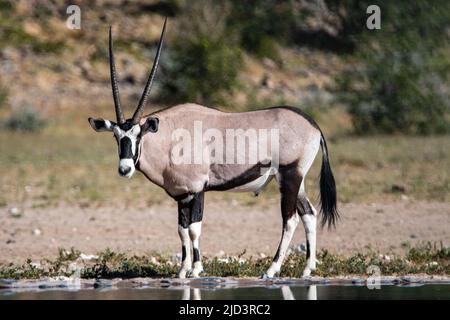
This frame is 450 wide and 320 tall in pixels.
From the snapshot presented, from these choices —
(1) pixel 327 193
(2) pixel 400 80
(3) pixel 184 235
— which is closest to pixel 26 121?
(2) pixel 400 80

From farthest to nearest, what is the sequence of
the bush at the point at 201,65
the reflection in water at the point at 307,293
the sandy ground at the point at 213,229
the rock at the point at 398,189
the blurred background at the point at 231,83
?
the bush at the point at 201,65 < the blurred background at the point at 231,83 < the rock at the point at 398,189 < the sandy ground at the point at 213,229 < the reflection in water at the point at 307,293

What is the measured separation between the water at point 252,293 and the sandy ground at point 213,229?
205cm

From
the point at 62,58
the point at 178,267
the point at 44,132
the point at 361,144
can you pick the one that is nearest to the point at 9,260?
the point at 178,267

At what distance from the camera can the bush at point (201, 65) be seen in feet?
84.9

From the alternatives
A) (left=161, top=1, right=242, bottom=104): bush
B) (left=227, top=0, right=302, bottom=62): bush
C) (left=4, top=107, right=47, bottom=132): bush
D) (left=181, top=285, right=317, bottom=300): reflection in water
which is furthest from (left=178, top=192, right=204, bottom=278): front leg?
(left=227, top=0, right=302, bottom=62): bush

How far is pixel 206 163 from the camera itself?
8.32 m

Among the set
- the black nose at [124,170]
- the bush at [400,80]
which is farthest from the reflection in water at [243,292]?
the bush at [400,80]

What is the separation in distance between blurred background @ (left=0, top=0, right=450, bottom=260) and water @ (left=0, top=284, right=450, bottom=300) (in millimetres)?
4650

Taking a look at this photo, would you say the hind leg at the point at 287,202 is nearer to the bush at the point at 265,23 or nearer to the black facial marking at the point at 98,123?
the black facial marking at the point at 98,123

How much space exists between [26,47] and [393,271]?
26.5 m

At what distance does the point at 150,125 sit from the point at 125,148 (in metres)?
0.26

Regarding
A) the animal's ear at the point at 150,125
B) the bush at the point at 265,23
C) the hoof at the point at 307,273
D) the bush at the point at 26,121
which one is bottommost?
the hoof at the point at 307,273

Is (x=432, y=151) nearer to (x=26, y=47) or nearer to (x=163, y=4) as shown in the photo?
(x=26, y=47)

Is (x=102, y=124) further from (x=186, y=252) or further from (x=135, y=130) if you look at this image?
(x=186, y=252)
